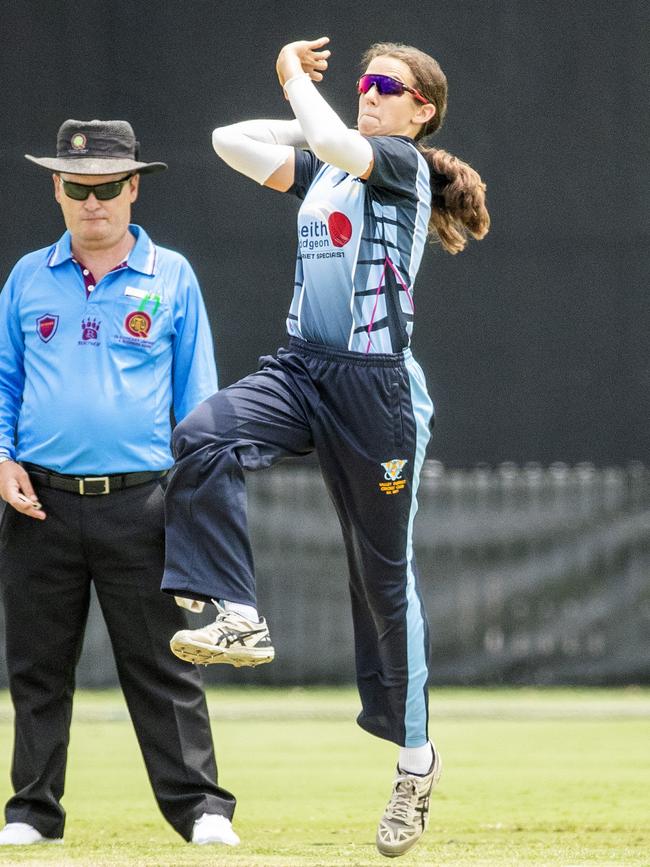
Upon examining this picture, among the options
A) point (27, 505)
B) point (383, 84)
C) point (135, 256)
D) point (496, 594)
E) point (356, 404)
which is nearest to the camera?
point (356, 404)

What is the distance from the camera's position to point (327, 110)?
427 cm

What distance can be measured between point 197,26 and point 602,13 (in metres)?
2.90

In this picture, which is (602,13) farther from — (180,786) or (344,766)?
(180,786)

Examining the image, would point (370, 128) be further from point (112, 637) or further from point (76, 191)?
point (112, 637)

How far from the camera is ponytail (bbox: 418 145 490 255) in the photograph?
4582 millimetres

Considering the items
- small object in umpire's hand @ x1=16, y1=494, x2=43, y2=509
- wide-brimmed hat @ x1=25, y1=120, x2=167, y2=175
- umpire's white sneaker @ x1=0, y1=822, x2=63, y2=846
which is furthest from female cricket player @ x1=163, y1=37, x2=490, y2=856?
umpire's white sneaker @ x1=0, y1=822, x2=63, y2=846

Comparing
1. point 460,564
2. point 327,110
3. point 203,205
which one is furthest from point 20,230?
point 327,110

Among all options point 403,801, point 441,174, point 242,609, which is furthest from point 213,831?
point 441,174

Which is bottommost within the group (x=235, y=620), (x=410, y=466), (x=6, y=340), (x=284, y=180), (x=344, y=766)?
(x=344, y=766)

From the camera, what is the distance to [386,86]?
448cm

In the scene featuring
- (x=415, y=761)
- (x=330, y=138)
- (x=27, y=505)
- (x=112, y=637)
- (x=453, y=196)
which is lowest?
(x=415, y=761)

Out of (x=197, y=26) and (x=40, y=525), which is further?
(x=197, y=26)

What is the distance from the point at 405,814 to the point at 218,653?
85 cm

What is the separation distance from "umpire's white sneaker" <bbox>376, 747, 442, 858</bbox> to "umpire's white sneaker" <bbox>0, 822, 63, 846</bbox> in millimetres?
1220
